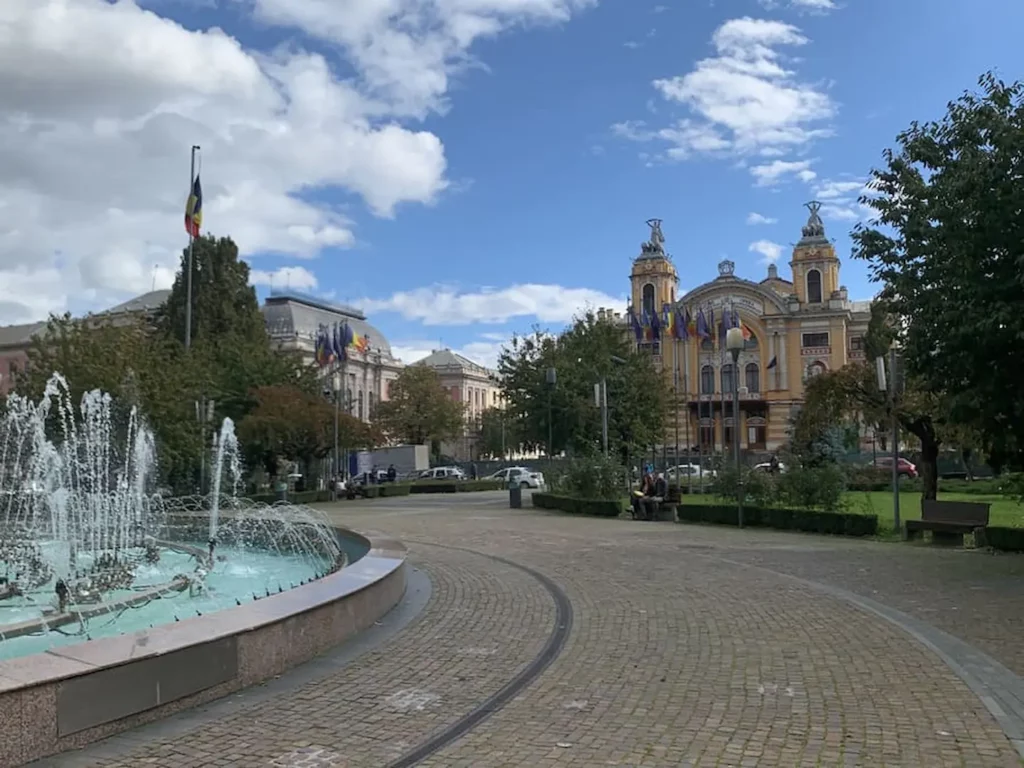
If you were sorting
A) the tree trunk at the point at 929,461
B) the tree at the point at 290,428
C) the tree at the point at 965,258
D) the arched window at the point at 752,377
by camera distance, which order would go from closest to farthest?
the tree at the point at 965,258, the tree trunk at the point at 929,461, the tree at the point at 290,428, the arched window at the point at 752,377

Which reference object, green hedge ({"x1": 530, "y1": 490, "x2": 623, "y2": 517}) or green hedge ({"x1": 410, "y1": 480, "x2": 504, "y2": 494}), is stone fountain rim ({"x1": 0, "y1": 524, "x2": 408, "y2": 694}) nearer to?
green hedge ({"x1": 530, "y1": 490, "x2": 623, "y2": 517})

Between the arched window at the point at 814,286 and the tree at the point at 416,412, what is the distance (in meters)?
34.3

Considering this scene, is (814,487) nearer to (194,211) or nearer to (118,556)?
(118,556)

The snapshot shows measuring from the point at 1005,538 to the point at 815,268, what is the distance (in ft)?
232

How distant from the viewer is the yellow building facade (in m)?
79.1

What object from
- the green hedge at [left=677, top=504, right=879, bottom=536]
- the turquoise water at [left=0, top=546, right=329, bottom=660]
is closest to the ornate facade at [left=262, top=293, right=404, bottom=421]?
the green hedge at [left=677, top=504, right=879, bottom=536]

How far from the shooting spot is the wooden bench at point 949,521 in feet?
55.6

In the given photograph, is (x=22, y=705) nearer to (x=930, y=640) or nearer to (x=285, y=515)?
(x=930, y=640)

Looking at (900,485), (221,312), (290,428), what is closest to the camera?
(290,428)

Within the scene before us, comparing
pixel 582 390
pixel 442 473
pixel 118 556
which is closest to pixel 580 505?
pixel 582 390

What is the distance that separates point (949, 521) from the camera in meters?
17.4

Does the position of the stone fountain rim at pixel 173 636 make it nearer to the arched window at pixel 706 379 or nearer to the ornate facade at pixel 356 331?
the arched window at pixel 706 379

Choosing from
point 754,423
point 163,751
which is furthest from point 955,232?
point 754,423

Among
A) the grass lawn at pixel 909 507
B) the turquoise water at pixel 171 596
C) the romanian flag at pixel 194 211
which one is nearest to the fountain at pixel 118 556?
the turquoise water at pixel 171 596
